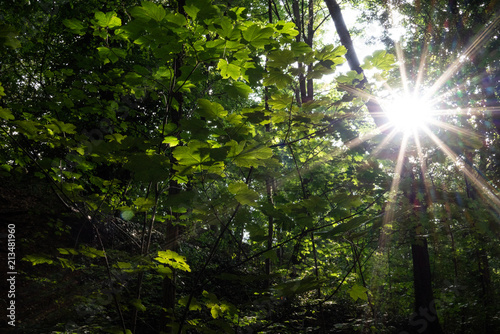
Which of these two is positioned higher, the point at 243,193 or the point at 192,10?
the point at 192,10

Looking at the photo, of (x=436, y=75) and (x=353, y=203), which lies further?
(x=436, y=75)

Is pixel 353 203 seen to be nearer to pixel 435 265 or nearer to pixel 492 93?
pixel 492 93

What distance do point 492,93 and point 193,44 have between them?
4.95 meters

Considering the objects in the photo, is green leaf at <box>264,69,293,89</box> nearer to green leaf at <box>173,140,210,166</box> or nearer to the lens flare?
green leaf at <box>173,140,210,166</box>

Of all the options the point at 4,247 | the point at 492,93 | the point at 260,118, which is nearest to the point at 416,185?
the point at 260,118

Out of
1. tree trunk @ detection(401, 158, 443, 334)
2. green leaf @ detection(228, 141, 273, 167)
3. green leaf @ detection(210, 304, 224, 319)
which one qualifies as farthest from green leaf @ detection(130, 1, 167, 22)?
tree trunk @ detection(401, 158, 443, 334)

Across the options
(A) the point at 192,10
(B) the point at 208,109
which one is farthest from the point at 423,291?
(A) the point at 192,10

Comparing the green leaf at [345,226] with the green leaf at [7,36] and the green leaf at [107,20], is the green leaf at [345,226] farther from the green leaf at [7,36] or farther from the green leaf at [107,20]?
the green leaf at [107,20]

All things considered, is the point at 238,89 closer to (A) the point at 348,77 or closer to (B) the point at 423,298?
(A) the point at 348,77

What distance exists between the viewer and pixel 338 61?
1.43 m

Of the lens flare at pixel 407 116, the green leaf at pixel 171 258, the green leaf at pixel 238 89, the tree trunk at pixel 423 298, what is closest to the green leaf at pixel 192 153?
the green leaf at pixel 238 89

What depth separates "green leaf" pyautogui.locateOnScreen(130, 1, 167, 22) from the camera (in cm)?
118

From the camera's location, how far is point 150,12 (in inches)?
47.3

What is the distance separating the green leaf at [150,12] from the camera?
1182 millimetres
